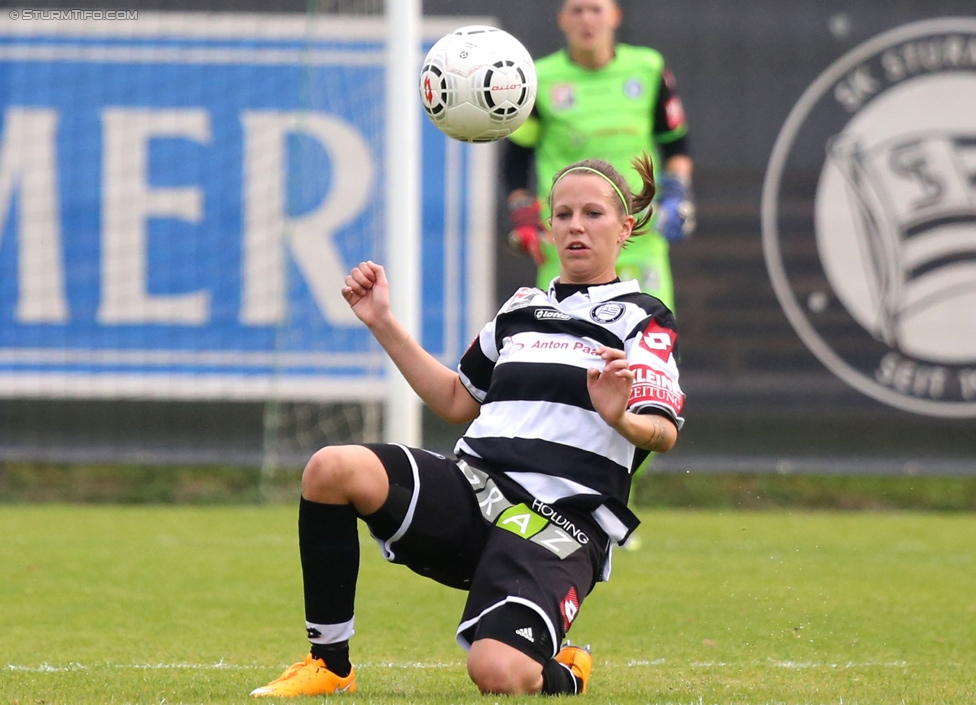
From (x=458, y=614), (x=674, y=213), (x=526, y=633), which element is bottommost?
(x=458, y=614)

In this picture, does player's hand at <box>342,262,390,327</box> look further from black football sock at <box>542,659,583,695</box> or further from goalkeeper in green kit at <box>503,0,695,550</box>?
goalkeeper in green kit at <box>503,0,695,550</box>

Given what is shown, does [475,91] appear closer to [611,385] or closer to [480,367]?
[480,367]

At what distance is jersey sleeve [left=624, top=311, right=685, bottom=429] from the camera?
3426mm

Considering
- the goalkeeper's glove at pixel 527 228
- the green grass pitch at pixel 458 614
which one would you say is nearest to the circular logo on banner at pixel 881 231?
the green grass pitch at pixel 458 614

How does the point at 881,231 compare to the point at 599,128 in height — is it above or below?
below

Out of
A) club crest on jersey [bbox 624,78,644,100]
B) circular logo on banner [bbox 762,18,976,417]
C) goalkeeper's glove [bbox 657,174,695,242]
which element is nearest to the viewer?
goalkeeper's glove [bbox 657,174,695,242]

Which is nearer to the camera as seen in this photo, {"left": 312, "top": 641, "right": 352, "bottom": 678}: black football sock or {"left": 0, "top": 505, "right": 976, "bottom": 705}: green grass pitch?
{"left": 312, "top": 641, "right": 352, "bottom": 678}: black football sock

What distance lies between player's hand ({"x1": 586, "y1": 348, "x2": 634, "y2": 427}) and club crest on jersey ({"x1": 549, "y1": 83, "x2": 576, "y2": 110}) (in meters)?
3.47

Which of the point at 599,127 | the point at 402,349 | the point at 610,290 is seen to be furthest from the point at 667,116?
the point at 402,349

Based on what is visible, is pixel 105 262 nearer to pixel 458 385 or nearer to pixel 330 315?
pixel 330 315

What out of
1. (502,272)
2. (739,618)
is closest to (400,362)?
(739,618)

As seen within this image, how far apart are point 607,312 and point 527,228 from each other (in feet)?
9.19

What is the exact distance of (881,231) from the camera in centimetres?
855

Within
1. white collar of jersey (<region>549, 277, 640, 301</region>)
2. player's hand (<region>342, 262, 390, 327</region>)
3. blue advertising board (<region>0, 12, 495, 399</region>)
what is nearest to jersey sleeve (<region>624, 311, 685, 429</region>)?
white collar of jersey (<region>549, 277, 640, 301</region>)
